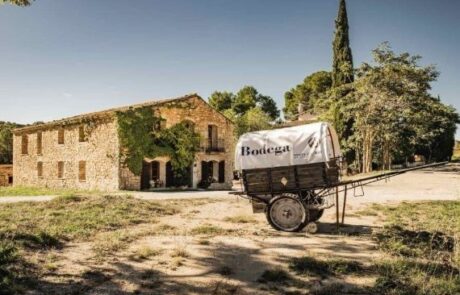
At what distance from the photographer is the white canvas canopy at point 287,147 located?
9.88 m

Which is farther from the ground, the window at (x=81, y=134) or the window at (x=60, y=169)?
the window at (x=81, y=134)

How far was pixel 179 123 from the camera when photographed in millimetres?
29000

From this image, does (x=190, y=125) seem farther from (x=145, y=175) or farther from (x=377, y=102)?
(x=377, y=102)

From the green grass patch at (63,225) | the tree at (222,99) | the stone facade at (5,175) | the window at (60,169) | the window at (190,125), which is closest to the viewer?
the green grass patch at (63,225)

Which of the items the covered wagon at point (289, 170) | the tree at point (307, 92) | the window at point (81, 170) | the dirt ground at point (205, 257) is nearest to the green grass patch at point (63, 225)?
the dirt ground at point (205, 257)

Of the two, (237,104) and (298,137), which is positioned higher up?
(237,104)

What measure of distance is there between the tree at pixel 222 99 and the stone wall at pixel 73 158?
43.0m

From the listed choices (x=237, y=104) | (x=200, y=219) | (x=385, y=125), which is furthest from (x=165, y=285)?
(x=237, y=104)

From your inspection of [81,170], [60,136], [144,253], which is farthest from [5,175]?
[144,253]

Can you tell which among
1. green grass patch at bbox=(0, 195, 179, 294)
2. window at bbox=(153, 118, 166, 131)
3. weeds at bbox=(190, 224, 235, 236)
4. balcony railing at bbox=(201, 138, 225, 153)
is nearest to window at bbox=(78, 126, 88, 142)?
window at bbox=(153, 118, 166, 131)

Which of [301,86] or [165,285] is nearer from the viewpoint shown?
[165,285]

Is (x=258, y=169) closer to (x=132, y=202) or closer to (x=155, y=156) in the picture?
(x=132, y=202)

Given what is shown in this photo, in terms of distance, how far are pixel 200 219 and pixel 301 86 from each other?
62.2 metres

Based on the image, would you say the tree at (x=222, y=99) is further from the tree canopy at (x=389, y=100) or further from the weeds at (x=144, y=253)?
the weeds at (x=144, y=253)
